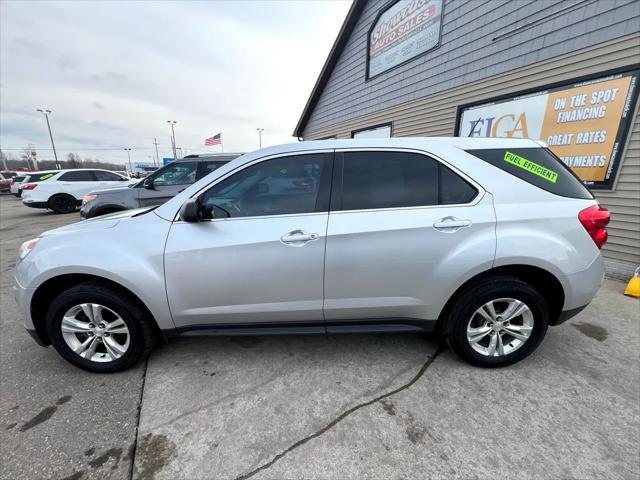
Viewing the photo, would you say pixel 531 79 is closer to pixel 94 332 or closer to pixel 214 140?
pixel 94 332

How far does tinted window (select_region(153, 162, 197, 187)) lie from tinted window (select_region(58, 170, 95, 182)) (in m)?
8.47

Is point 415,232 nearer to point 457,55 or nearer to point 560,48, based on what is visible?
point 560,48

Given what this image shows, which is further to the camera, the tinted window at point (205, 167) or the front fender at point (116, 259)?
the tinted window at point (205, 167)

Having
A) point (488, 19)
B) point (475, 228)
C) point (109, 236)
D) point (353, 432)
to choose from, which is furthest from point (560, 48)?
point (109, 236)

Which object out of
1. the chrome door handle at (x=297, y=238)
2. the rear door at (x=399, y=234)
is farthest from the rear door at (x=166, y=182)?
the rear door at (x=399, y=234)

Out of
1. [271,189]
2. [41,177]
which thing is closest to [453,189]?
[271,189]

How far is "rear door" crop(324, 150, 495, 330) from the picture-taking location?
2100 mm

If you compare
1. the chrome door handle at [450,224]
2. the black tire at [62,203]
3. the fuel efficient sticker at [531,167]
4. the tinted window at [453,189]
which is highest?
the fuel efficient sticker at [531,167]

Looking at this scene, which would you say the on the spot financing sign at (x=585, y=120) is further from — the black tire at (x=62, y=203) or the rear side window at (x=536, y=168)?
the black tire at (x=62, y=203)

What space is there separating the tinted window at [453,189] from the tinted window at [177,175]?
5.26 m

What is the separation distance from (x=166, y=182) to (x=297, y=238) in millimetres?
5022

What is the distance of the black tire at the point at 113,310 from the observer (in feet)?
7.21

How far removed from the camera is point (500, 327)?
2.29 meters

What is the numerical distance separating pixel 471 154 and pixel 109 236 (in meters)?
2.75
